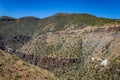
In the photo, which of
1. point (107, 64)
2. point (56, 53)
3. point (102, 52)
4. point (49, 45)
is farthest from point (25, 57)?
point (107, 64)

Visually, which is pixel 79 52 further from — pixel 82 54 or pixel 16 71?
pixel 16 71

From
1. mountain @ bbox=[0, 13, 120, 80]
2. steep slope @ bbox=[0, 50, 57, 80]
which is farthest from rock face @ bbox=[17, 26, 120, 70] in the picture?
steep slope @ bbox=[0, 50, 57, 80]

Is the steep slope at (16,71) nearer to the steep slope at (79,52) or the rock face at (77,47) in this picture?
the steep slope at (79,52)

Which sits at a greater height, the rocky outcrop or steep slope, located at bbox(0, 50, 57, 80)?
steep slope, located at bbox(0, 50, 57, 80)

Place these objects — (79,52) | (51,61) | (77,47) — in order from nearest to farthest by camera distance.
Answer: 1. (79,52)
2. (51,61)
3. (77,47)

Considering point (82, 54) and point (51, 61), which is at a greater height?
point (82, 54)

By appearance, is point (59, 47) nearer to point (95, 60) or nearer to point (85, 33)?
point (85, 33)

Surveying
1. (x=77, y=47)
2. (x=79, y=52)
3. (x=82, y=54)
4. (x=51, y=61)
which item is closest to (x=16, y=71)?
(x=82, y=54)

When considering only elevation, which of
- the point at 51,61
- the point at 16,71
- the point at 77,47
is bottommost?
the point at 51,61

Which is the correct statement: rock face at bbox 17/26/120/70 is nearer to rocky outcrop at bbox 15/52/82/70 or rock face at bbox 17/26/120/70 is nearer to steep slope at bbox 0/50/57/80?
rocky outcrop at bbox 15/52/82/70
